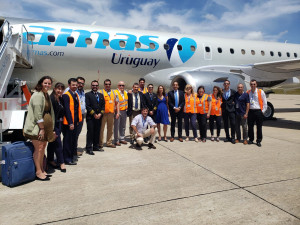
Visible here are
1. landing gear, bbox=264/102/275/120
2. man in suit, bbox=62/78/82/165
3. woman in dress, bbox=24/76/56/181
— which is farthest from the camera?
landing gear, bbox=264/102/275/120

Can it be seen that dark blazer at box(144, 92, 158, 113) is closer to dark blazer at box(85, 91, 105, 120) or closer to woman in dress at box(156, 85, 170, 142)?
woman in dress at box(156, 85, 170, 142)

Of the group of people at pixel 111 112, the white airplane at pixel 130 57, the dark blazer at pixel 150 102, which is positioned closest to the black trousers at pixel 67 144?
the group of people at pixel 111 112

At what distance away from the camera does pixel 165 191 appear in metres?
3.22

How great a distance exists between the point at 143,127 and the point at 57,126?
2139mm

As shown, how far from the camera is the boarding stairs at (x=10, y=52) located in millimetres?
4769

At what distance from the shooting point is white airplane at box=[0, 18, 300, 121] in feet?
26.0

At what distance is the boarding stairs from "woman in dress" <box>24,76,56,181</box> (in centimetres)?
137

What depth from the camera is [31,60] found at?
7.72 meters

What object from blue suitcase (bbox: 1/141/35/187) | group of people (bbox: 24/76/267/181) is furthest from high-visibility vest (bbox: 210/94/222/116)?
blue suitcase (bbox: 1/141/35/187)

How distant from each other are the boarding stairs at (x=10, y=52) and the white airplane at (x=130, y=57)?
36 mm

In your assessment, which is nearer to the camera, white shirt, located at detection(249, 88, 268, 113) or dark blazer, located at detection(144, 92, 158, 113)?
white shirt, located at detection(249, 88, 268, 113)

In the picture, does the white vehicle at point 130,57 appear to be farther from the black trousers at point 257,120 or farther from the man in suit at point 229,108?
the black trousers at point 257,120

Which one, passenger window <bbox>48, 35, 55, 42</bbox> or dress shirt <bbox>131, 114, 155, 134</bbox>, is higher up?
passenger window <bbox>48, 35, 55, 42</bbox>

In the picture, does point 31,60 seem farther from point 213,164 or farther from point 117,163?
point 213,164
